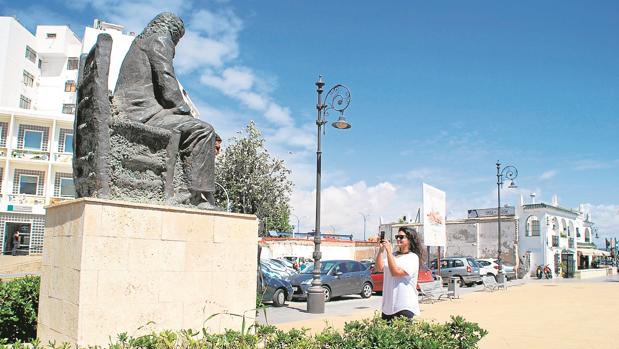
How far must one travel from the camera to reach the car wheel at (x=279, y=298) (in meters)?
15.7

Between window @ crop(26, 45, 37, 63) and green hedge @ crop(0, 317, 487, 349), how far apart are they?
42.2 meters

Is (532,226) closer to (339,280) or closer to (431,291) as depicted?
(431,291)

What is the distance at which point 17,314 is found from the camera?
5.79 m

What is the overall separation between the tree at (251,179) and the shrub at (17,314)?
21.9 metres

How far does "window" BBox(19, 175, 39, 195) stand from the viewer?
103 ft

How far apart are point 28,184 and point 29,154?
1904mm

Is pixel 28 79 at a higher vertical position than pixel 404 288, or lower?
higher

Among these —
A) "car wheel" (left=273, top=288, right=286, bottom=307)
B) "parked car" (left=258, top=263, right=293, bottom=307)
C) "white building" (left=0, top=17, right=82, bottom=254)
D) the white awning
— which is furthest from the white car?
"white building" (left=0, top=17, right=82, bottom=254)

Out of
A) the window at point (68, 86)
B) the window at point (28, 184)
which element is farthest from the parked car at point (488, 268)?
the window at point (68, 86)

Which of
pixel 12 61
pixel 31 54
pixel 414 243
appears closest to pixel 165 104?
pixel 414 243

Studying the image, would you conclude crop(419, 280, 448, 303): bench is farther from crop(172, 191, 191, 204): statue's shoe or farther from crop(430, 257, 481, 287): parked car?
crop(172, 191, 191, 204): statue's shoe

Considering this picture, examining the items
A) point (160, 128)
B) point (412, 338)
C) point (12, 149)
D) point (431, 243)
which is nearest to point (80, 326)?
point (160, 128)

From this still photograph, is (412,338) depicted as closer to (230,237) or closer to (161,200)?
(230,237)

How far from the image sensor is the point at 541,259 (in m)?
41.0
